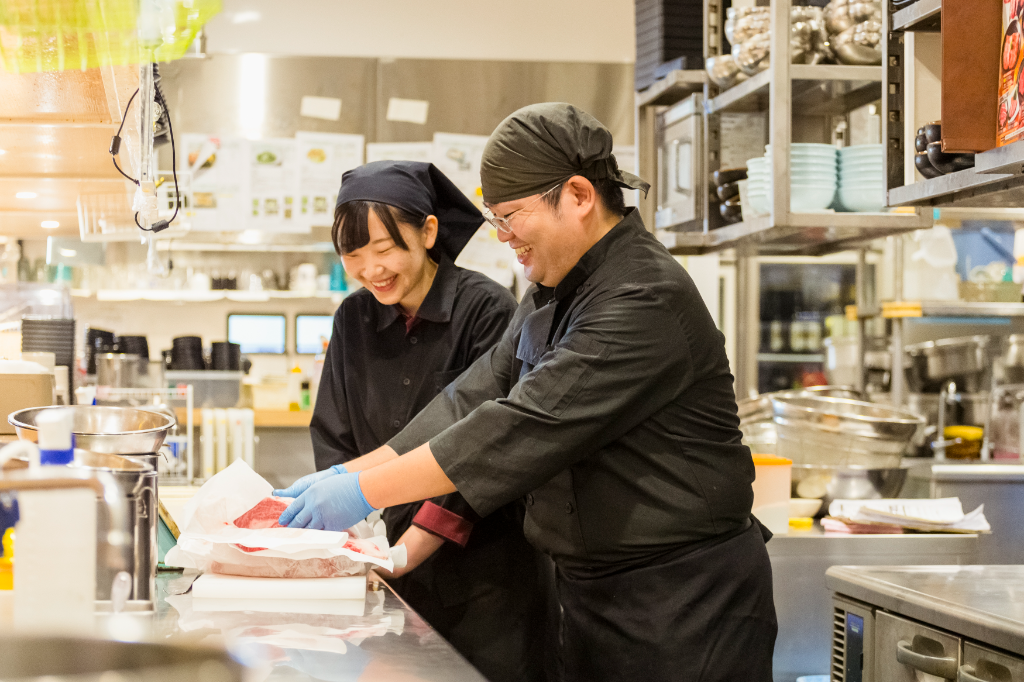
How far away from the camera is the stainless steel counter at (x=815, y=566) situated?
2.41 meters

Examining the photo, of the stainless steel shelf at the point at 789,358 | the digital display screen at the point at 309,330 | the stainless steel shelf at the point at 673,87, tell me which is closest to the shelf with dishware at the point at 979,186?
the stainless steel shelf at the point at 673,87

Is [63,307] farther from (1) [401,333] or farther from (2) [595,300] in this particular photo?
(2) [595,300]

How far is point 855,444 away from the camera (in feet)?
9.00

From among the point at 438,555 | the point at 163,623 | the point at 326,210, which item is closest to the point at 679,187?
the point at 438,555

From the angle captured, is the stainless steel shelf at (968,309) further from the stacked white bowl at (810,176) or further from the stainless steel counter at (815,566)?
the stainless steel counter at (815,566)

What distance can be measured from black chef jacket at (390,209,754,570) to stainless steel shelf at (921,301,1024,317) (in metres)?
3.71

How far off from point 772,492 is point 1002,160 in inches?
43.7

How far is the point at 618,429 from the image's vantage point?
1515 millimetres

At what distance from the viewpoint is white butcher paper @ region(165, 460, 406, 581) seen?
1406mm

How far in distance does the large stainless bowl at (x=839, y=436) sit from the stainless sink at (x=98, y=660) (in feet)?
7.44

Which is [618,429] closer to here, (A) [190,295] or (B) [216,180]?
(B) [216,180]

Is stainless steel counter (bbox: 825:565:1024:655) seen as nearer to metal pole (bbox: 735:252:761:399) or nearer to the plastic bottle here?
the plastic bottle

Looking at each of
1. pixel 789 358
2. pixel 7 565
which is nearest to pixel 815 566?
pixel 7 565

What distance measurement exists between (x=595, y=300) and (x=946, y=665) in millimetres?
826
